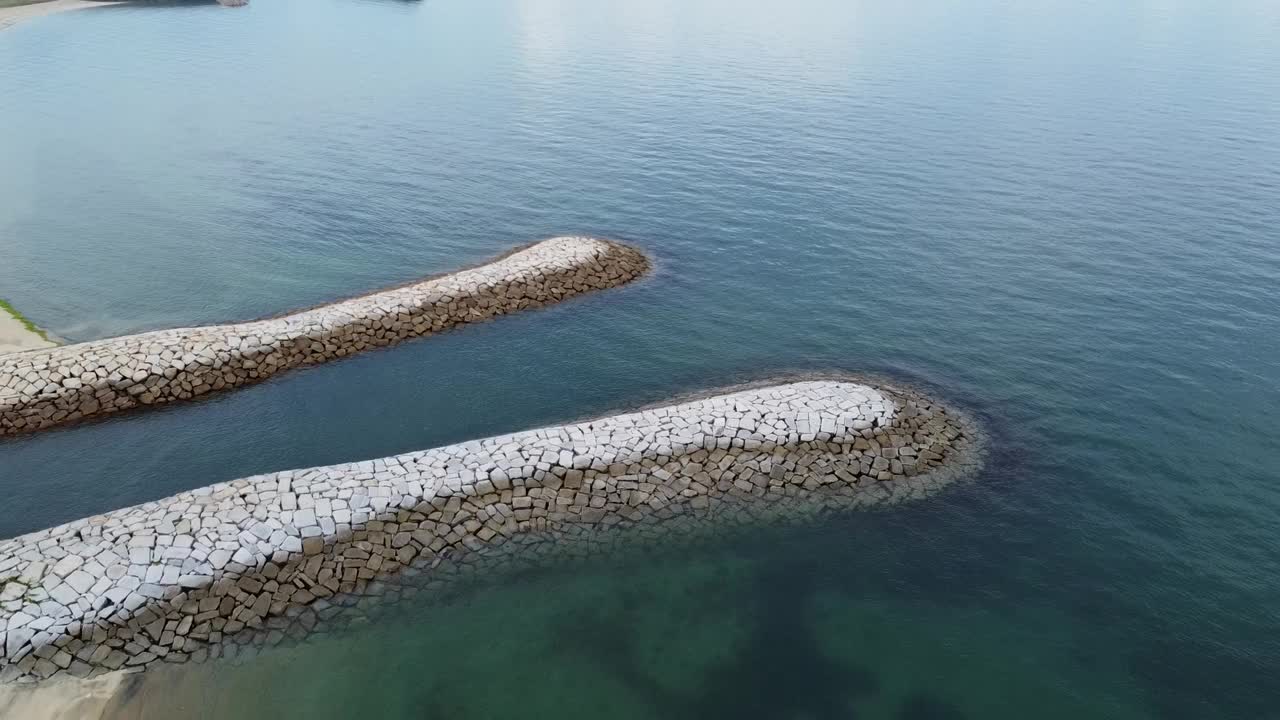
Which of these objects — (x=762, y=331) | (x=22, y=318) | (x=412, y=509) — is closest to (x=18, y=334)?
(x=22, y=318)

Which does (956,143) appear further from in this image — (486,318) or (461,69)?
(461,69)

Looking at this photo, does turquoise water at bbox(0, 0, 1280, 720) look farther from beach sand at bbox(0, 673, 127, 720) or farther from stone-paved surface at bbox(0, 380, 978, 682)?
stone-paved surface at bbox(0, 380, 978, 682)

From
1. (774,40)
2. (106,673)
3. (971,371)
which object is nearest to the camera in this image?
(106,673)

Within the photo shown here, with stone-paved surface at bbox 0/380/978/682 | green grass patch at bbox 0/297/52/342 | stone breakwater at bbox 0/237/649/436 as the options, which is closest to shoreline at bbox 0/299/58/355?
green grass patch at bbox 0/297/52/342

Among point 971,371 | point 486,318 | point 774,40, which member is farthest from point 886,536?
point 774,40

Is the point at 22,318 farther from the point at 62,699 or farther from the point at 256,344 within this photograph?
the point at 62,699
